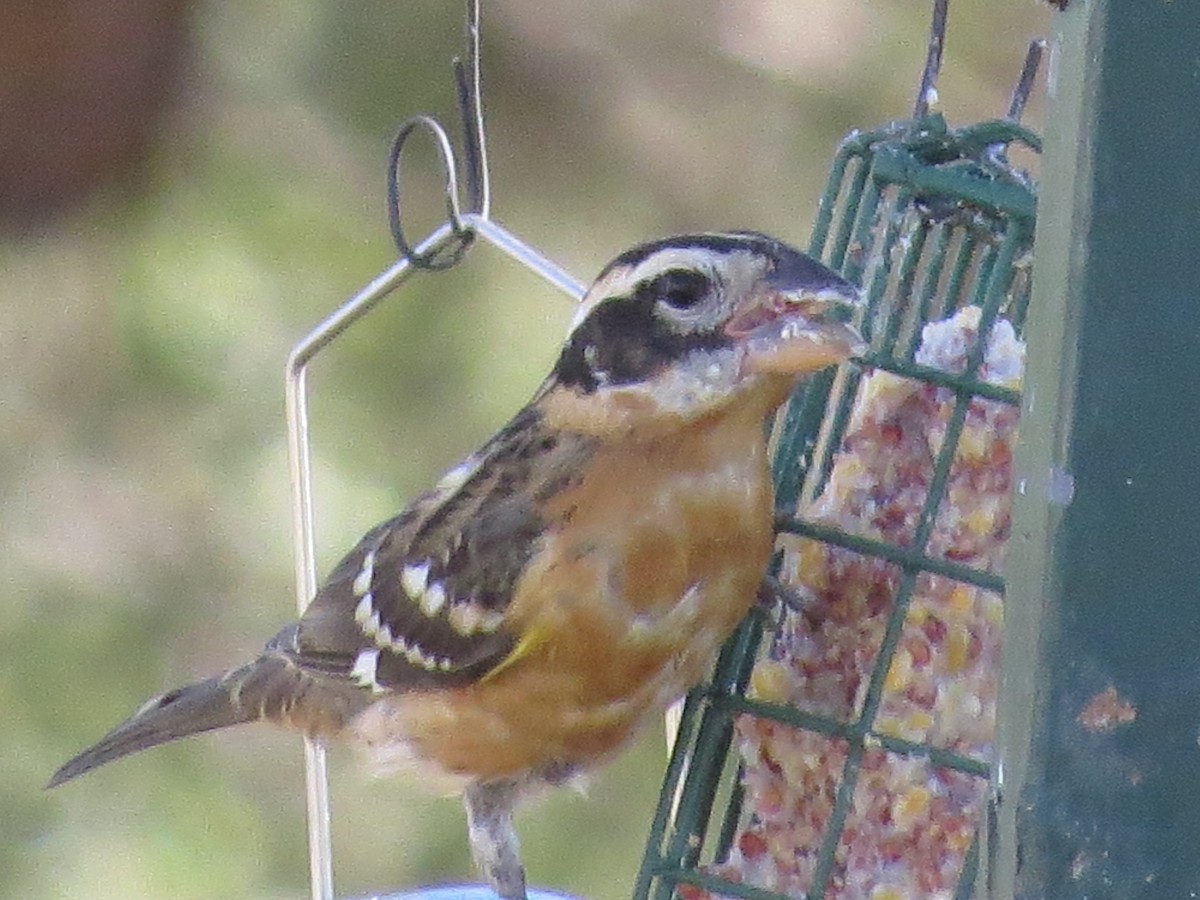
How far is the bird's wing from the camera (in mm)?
2518

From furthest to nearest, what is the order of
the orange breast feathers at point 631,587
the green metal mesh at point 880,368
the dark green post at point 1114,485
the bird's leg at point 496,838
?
the bird's leg at point 496,838 < the orange breast feathers at point 631,587 < the green metal mesh at point 880,368 < the dark green post at point 1114,485

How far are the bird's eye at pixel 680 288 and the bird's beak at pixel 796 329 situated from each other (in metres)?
0.05

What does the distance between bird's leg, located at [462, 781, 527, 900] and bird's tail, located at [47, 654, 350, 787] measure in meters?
0.46

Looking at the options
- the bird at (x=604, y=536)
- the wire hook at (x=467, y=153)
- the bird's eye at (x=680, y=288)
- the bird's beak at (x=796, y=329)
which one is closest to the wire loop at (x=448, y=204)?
the wire hook at (x=467, y=153)

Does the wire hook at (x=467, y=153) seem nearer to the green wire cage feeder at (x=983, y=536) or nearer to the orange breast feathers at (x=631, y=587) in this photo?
the green wire cage feeder at (x=983, y=536)

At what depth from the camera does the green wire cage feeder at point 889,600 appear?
2258 mm

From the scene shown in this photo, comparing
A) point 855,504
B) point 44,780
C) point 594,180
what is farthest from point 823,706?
point 594,180

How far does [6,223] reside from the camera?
5.05m

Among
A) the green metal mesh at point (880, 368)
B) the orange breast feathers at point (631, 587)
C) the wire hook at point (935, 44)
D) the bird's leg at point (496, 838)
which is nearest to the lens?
the wire hook at point (935, 44)

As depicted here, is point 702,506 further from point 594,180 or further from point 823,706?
point 594,180

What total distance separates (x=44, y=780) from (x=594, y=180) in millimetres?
1957

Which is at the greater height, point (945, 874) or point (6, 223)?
point (6, 223)

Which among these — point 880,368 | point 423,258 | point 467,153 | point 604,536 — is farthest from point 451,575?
point 880,368

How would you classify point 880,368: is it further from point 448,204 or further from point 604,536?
point 448,204
